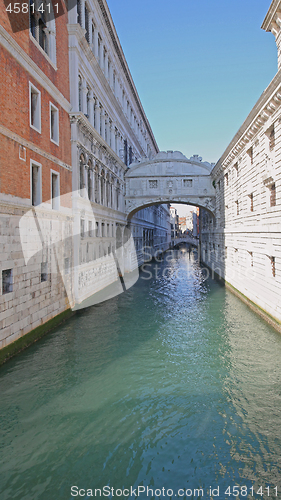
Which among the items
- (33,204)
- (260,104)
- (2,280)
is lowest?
(2,280)

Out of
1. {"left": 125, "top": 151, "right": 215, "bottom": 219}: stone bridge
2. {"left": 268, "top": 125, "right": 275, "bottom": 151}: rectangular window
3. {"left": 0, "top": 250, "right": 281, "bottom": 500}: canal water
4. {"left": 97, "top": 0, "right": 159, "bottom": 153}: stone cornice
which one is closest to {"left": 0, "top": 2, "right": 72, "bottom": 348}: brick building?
{"left": 0, "top": 250, "right": 281, "bottom": 500}: canal water

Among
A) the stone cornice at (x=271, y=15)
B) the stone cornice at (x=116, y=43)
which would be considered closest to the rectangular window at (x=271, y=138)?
the stone cornice at (x=271, y=15)

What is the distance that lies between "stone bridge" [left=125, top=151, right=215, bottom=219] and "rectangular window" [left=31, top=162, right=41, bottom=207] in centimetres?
1361

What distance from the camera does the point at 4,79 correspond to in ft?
24.3

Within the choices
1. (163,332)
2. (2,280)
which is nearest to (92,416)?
(2,280)

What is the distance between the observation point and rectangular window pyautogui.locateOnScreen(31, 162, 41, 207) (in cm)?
929

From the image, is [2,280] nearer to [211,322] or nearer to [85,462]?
[85,462]

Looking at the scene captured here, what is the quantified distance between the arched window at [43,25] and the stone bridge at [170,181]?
12.1 meters

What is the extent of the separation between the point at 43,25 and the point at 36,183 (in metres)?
5.02

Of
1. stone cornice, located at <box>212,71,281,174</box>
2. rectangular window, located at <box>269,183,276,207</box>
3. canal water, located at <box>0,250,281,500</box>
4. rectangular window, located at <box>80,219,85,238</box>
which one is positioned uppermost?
stone cornice, located at <box>212,71,281,174</box>

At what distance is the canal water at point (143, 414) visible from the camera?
4.14 m

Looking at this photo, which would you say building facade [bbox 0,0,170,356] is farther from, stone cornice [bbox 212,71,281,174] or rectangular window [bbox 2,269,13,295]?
stone cornice [bbox 212,71,281,174]

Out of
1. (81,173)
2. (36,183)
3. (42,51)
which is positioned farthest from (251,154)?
(36,183)

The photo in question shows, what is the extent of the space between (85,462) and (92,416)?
3.56 feet
